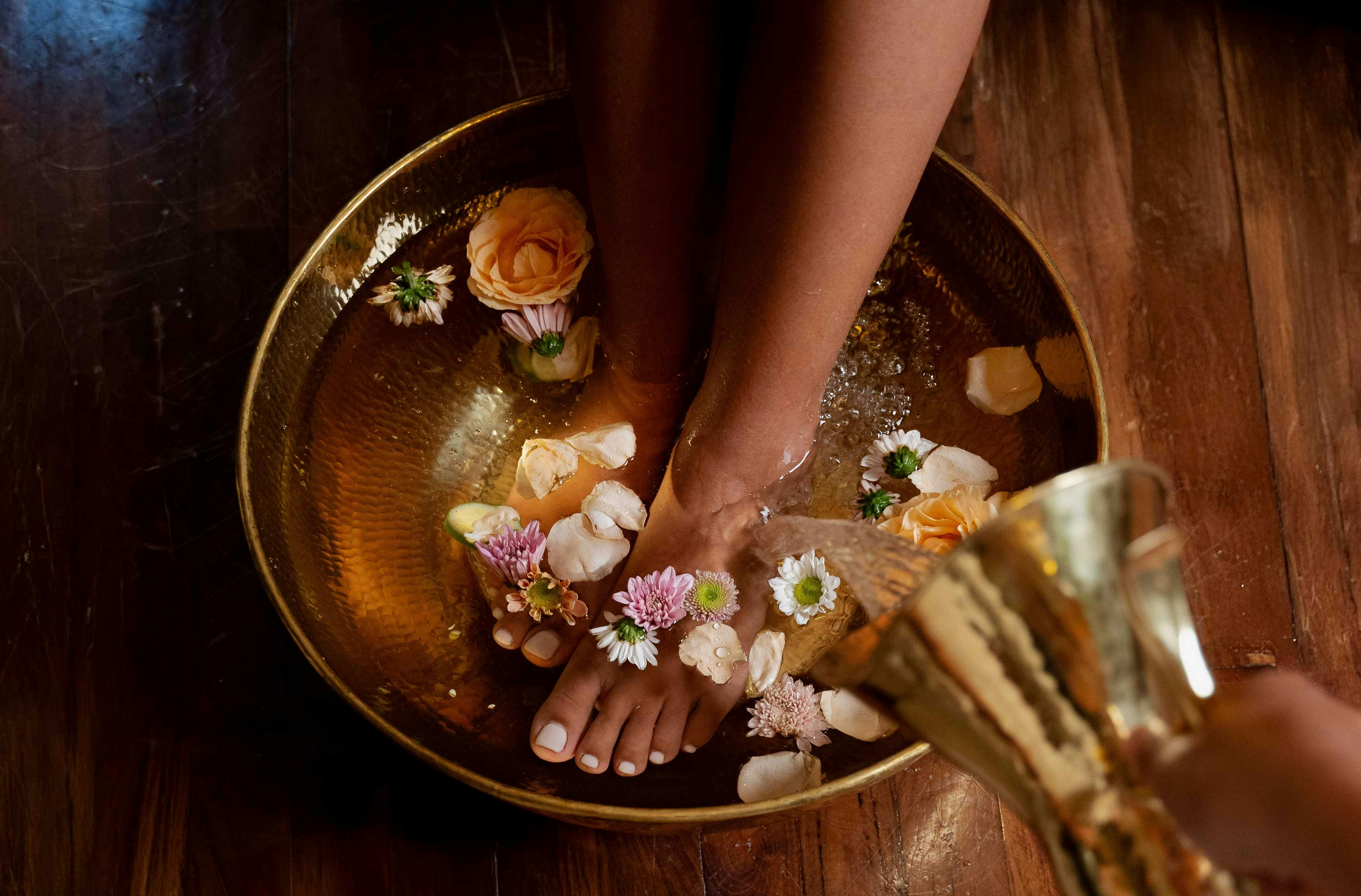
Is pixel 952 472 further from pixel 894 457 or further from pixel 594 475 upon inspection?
pixel 594 475

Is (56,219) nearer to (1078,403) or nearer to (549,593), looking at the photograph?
(549,593)

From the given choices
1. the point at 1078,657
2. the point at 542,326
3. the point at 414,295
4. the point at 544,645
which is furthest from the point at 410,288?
the point at 1078,657

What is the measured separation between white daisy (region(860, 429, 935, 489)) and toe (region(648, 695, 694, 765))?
0.76 ft

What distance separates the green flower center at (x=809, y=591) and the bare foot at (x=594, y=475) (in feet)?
0.48

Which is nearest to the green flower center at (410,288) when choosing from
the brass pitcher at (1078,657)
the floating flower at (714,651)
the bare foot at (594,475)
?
the bare foot at (594,475)

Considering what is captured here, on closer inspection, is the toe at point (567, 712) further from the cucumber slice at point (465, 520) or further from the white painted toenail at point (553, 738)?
the cucumber slice at point (465, 520)

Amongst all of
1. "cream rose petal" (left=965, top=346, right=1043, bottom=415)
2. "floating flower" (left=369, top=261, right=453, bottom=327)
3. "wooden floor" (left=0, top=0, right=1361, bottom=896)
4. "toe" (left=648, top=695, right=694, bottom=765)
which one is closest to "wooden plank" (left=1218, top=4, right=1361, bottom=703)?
"wooden floor" (left=0, top=0, right=1361, bottom=896)

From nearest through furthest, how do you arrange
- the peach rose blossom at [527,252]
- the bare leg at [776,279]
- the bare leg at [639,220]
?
the bare leg at [776,279], the bare leg at [639,220], the peach rose blossom at [527,252]

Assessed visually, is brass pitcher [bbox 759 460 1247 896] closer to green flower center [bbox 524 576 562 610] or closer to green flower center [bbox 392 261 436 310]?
green flower center [bbox 524 576 562 610]

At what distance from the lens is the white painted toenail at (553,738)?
681 millimetres

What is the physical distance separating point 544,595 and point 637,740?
0.43ft

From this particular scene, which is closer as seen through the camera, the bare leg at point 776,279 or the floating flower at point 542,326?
the bare leg at point 776,279

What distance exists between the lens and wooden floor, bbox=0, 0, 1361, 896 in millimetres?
728

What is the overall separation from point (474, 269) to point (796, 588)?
0.37m
